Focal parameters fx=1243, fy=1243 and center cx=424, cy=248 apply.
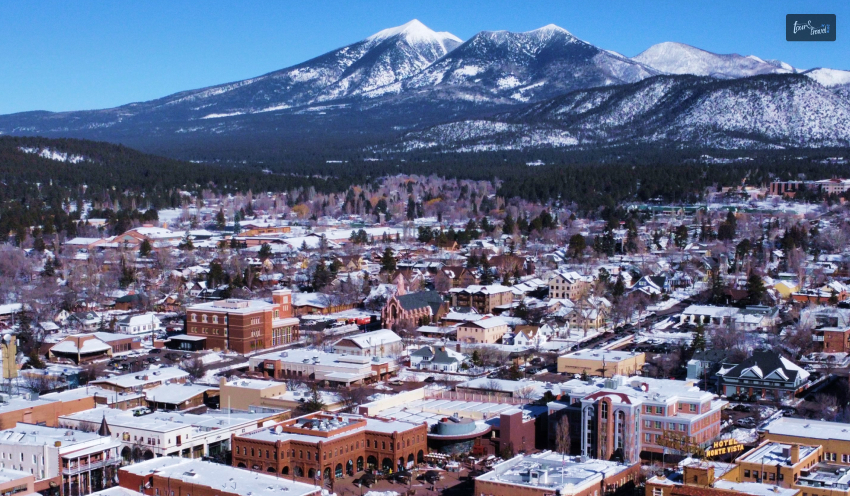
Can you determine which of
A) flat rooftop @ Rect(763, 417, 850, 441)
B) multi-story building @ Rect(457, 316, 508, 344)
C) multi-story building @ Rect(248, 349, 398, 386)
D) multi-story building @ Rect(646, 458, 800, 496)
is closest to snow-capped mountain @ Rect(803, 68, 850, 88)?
multi-story building @ Rect(457, 316, 508, 344)

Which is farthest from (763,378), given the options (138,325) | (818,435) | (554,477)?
(138,325)

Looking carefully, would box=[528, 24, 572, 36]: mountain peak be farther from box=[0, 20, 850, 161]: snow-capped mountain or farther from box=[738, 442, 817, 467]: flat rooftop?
box=[738, 442, 817, 467]: flat rooftop

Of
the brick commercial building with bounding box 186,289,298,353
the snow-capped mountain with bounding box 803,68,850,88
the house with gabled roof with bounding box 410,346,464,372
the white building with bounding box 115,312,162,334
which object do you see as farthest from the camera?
the snow-capped mountain with bounding box 803,68,850,88

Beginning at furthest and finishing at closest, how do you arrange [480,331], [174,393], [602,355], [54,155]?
[54,155]
[480,331]
[602,355]
[174,393]

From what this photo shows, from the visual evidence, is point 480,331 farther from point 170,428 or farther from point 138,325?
point 170,428

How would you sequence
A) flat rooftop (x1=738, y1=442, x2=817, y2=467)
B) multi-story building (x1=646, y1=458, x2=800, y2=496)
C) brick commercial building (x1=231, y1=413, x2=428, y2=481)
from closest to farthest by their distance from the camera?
multi-story building (x1=646, y1=458, x2=800, y2=496) < flat rooftop (x1=738, y1=442, x2=817, y2=467) < brick commercial building (x1=231, y1=413, x2=428, y2=481)

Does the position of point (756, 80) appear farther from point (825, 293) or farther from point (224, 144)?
point (825, 293)

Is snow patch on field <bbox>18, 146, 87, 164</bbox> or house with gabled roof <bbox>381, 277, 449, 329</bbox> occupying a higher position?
snow patch on field <bbox>18, 146, 87, 164</bbox>
